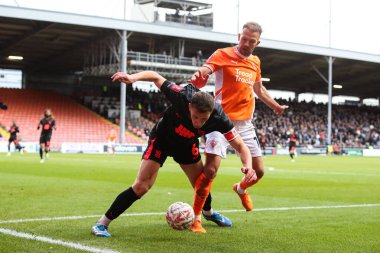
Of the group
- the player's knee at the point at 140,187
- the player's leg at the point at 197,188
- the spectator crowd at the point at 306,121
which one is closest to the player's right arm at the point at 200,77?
the player's leg at the point at 197,188

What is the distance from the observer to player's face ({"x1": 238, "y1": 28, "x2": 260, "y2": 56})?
8445 millimetres

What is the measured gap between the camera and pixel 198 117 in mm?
6586

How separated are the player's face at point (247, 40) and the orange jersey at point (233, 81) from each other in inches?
5.7

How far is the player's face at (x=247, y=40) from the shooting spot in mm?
8445

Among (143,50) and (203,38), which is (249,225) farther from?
(143,50)

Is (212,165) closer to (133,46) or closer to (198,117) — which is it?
(198,117)

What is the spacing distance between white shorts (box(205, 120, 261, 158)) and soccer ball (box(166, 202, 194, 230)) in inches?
35.5

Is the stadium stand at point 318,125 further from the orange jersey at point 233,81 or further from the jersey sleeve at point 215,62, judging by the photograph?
the jersey sleeve at point 215,62

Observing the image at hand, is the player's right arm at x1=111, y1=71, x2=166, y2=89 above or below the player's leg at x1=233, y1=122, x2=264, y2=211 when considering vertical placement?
above

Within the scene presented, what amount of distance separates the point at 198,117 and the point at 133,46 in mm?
46948

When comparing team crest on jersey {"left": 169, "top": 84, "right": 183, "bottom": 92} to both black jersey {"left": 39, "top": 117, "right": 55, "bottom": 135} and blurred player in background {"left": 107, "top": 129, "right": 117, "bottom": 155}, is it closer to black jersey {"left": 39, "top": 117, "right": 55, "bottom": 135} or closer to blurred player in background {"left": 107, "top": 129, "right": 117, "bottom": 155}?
black jersey {"left": 39, "top": 117, "right": 55, "bottom": 135}

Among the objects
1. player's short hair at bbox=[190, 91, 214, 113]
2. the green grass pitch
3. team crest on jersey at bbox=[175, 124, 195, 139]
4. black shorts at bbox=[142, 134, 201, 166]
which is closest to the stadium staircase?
the green grass pitch

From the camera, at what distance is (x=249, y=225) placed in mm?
8297

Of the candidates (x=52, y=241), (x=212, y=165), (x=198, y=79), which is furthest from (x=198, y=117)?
(x=52, y=241)
